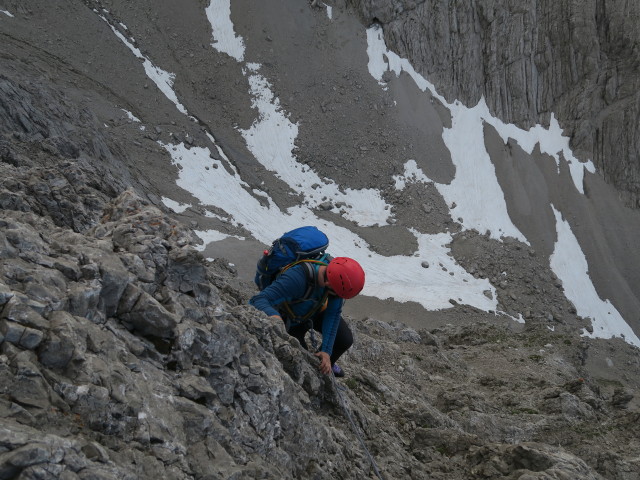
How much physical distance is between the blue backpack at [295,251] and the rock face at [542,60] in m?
58.8

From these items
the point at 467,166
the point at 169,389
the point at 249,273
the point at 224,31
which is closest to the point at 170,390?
the point at 169,389

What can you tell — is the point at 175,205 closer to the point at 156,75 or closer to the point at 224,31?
the point at 156,75

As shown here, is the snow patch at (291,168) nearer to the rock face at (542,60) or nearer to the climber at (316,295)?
the rock face at (542,60)

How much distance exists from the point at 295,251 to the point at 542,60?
6819 cm

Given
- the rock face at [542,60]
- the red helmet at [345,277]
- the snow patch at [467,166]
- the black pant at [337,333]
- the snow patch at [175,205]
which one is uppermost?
the rock face at [542,60]

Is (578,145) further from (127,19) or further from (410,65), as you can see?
(127,19)

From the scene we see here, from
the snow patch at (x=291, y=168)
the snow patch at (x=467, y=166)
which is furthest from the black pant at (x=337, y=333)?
the snow patch at (x=467, y=166)

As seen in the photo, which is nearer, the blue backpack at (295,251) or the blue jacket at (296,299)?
the blue jacket at (296,299)

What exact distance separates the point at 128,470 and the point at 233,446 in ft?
5.33

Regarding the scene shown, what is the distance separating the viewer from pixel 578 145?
6400cm

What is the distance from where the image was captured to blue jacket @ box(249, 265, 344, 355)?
800cm

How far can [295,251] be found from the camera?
827 cm

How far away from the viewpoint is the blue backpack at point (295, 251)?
26.9 ft

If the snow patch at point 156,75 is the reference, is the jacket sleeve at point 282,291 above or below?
below
